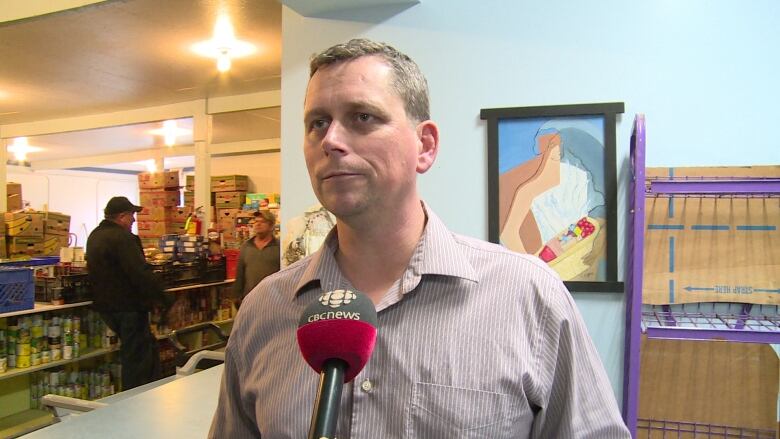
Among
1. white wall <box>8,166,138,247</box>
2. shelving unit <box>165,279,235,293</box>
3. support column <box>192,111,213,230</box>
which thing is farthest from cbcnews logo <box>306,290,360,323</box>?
white wall <box>8,166,138,247</box>

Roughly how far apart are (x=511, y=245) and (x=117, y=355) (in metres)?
4.37

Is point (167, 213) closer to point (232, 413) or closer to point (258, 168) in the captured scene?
point (258, 168)

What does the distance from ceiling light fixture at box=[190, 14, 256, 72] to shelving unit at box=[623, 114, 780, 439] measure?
3120 mm

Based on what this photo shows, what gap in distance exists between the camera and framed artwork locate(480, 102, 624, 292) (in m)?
2.28

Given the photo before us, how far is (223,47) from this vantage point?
4379 millimetres

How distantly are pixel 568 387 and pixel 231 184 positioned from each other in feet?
23.3

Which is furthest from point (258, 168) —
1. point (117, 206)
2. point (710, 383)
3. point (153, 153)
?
point (710, 383)

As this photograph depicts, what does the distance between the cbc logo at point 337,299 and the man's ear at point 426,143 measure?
37 cm

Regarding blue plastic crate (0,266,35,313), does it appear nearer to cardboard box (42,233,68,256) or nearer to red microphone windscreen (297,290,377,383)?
cardboard box (42,233,68,256)

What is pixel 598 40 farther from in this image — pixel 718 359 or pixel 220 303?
pixel 220 303

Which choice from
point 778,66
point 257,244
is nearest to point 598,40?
point 778,66

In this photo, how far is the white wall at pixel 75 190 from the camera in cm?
1435

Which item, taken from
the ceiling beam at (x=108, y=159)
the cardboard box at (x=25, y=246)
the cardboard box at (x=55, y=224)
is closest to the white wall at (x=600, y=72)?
the cardboard box at (x=25, y=246)

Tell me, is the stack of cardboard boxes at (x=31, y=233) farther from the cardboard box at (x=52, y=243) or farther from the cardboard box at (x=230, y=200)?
the cardboard box at (x=230, y=200)
